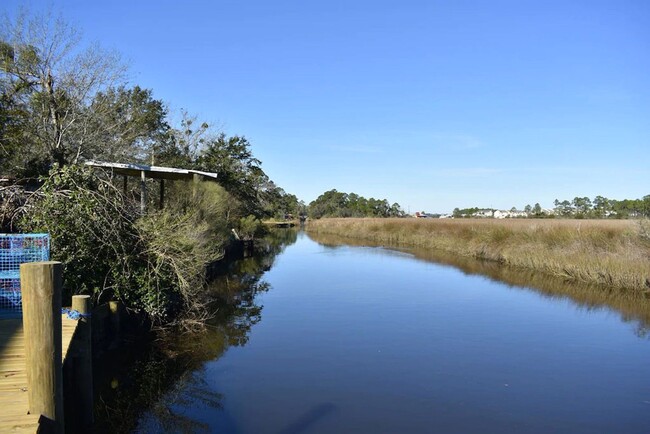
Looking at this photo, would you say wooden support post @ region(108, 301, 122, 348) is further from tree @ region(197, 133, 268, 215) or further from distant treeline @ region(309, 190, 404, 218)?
distant treeline @ region(309, 190, 404, 218)

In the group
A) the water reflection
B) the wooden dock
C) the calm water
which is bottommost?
the calm water

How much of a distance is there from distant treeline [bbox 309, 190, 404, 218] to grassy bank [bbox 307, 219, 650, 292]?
58763 mm

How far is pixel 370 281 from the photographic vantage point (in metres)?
18.1

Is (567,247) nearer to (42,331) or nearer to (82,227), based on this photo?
(82,227)

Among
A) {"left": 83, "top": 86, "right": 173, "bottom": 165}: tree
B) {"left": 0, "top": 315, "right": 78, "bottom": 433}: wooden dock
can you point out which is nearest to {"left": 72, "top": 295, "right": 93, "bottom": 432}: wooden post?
{"left": 0, "top": 315, "right": 78, "bottom": 433}: wooden dock

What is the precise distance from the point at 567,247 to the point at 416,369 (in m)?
14.6

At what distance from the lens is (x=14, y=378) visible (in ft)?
13.8

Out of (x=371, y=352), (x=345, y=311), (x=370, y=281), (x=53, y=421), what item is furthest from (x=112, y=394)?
(x=370, y=281)

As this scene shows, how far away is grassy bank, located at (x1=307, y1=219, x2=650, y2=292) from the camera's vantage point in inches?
650

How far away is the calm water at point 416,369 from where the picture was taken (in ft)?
21.2

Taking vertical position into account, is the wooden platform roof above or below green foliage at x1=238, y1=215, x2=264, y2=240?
above

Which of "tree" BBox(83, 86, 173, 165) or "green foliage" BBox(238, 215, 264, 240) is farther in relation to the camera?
"green foliage" BBox(238, 215, 264, 240)

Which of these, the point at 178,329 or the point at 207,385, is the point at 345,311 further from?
the point at 207,385

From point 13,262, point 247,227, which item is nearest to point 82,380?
point 13,262
